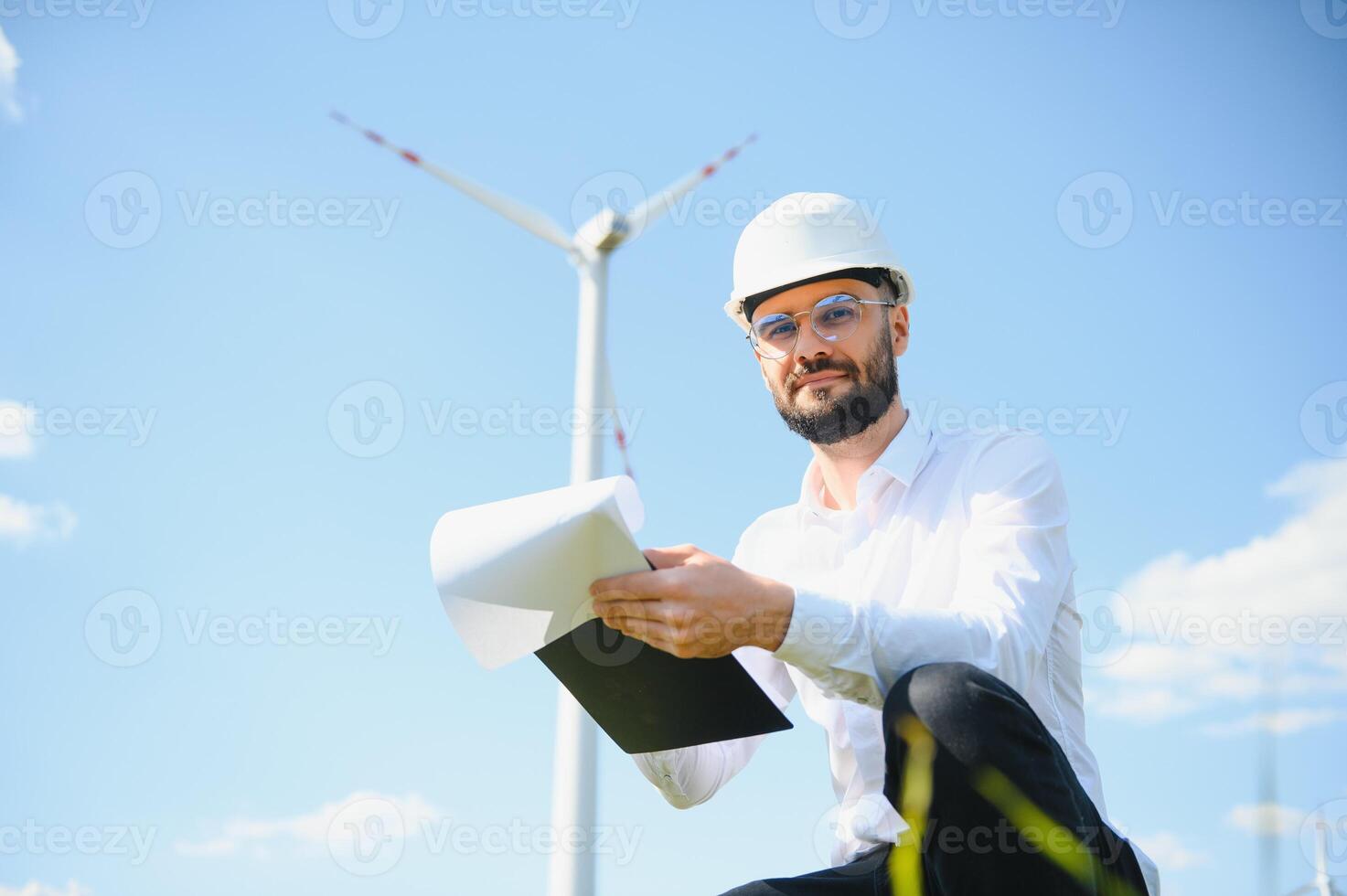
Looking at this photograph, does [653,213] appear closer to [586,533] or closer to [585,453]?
[585,453]

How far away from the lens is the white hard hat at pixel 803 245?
4836 mm

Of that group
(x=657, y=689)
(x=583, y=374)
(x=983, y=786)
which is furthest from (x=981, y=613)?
(x=583, y=374)

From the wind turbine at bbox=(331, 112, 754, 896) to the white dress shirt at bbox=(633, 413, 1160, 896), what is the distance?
12241mm

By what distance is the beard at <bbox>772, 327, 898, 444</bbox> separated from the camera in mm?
4762

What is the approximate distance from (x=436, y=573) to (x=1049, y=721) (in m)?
2.02

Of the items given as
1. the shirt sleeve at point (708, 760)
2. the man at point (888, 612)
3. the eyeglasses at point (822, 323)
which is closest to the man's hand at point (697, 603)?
the man at point (888, 612)

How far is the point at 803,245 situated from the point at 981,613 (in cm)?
202

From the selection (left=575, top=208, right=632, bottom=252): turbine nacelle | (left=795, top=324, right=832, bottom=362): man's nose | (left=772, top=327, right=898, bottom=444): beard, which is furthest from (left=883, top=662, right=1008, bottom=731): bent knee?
(left=575, top=208, right=632, bottom=252): turbine nacelle

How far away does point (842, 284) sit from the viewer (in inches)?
192

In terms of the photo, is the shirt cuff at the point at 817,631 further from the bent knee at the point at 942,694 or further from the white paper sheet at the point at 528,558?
the white paper sheet at the point at 528,558

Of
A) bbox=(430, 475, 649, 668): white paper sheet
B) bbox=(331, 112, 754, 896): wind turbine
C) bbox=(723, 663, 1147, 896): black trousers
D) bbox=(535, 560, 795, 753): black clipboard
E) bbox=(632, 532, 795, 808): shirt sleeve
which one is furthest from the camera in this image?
bbox=(331, 112, 754, 896): wind turbine

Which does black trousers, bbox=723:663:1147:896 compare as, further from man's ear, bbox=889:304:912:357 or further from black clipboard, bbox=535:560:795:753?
man's ear, bbox=889:304:912:357

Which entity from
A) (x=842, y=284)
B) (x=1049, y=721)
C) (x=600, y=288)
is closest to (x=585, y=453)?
(x=600, y=288)

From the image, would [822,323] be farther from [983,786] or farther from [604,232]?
[604,232]
